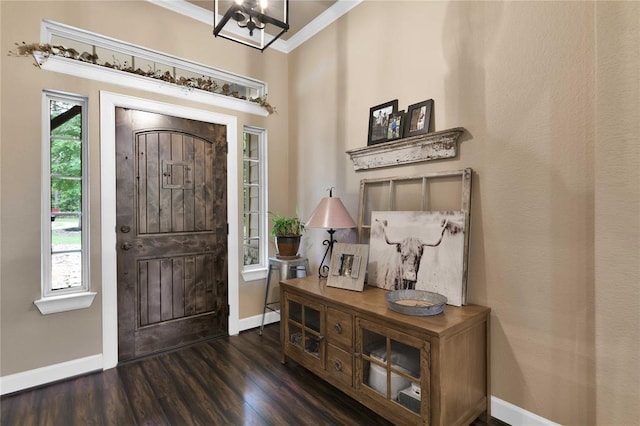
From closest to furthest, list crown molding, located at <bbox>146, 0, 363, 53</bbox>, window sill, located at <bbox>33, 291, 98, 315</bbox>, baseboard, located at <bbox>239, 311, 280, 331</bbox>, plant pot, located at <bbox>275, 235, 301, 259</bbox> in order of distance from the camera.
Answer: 1. window sill, located at <bbox>33, 291, 98, 315</bbox>
2. crown molding, located at <bbox>146, 0, 363, 53</bbox>
3. plant pot, located at <bbox>275, 235, 301, 259</bbox>
4. baseboard, located at <bbox>239, 311, 280, 331</bbox>

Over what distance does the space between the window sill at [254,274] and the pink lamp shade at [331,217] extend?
1.22m

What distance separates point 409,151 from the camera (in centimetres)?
227

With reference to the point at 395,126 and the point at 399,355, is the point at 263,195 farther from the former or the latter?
the point at 399,355

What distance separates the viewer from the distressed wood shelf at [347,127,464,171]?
80.1 inches

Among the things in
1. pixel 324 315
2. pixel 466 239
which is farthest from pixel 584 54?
pixel 324 315

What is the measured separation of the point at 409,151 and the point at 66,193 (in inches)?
106

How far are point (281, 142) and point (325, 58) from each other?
103cm

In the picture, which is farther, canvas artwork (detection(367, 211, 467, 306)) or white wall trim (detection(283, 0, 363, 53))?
white wall trim (detection(283, 0, 363, 53))

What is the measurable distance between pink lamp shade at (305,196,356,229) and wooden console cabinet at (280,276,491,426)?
19.7 inches

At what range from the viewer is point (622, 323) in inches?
52.8

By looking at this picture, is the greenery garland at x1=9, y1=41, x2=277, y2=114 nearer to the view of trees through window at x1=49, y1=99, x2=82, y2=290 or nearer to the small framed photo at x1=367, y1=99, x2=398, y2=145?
the view of trees through window at x1=49, y1=99, x2=82, y2=290

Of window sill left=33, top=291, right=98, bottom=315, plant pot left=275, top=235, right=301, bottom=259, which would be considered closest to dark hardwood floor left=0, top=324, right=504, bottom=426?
window sill left=33, top=291, right=98, bottom=315

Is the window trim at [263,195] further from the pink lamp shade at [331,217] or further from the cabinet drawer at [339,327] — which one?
the cabinet drawer at [339,327]

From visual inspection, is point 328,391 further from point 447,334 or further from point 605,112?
point 605,112
